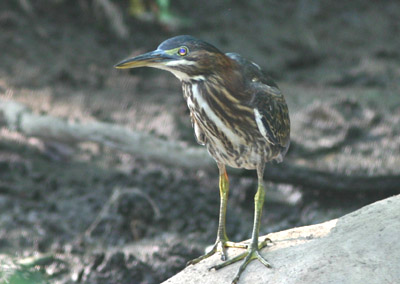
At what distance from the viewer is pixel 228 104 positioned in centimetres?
370

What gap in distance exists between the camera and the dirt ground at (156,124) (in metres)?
5.40

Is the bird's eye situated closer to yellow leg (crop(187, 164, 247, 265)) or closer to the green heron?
the green heron

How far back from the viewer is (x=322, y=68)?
841cm

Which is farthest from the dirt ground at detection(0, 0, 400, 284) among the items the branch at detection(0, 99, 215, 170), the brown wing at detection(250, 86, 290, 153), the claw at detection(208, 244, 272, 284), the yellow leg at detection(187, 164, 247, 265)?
the brown wing at detection(250, 86, 290, 153)

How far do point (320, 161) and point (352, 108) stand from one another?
4.46ft

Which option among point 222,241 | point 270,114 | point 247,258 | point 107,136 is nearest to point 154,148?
point 107,136

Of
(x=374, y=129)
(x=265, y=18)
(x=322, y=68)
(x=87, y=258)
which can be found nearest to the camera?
(x=87, y=258)

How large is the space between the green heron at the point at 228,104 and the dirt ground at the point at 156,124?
1288 mm

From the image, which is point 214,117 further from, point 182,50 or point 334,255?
point 334,255

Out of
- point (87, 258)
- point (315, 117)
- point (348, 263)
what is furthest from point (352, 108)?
point (348, 263)

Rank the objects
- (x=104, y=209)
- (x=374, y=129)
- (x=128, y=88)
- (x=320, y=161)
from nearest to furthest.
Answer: (x=104, y=209)
(x=320, y=161)
(x=374, y=129)
(x=128, y=88)

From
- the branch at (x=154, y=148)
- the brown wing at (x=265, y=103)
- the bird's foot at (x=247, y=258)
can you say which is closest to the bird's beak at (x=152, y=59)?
the brown wing at (x=265, y=103)

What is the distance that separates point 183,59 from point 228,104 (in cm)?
41

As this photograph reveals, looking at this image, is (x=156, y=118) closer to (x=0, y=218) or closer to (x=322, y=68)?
(x=0, y=218)
